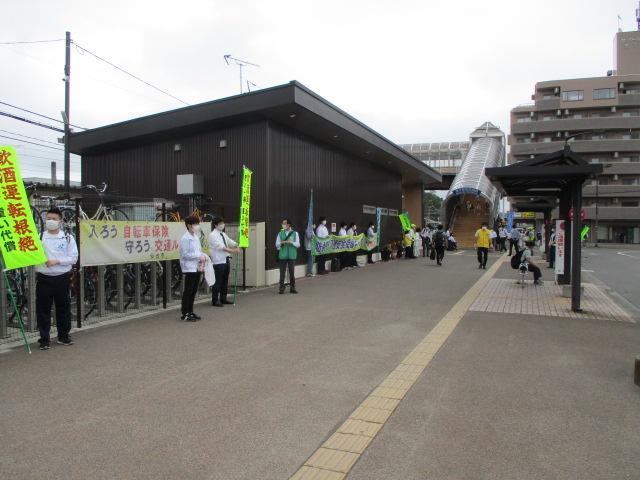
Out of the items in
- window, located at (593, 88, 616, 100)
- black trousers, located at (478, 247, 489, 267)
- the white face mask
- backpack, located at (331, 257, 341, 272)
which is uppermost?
window, located at (593, 88, 616, 100)

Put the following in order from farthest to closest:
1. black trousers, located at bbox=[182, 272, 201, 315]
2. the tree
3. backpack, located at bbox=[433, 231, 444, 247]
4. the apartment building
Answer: the tree → the apartment building → backpack, located at bbox=[433, 231, 444, 247] → black trousers, located at bbox=[182, 272, 201, 315]

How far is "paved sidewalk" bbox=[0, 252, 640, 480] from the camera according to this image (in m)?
3.26

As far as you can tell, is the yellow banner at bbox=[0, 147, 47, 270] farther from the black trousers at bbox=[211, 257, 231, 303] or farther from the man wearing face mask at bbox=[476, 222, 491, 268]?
the man wearing face mask at bbox=[476, 222, 491, 268]

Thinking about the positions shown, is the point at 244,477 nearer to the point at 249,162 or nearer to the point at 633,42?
the point at 249,162

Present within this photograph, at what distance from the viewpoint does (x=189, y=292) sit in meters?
7.92

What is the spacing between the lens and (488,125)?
54719 mm

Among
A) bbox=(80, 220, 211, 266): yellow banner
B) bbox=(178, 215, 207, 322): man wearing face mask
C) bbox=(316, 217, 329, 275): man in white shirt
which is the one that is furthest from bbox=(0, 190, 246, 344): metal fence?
bbox=(316, 217, 329, 275): man in white shirt

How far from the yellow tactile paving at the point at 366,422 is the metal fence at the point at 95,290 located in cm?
477

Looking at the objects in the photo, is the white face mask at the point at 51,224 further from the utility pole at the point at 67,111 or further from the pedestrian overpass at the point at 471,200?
the pedestrian overpass at the point at 471,200

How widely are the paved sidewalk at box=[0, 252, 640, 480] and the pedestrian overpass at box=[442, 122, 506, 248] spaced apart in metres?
28.1

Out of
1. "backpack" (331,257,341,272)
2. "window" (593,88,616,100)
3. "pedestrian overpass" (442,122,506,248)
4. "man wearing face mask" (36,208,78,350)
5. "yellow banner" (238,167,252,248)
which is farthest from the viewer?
"window" (593,88,616,100)

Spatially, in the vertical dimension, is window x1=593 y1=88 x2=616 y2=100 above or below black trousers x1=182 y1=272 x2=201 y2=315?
above

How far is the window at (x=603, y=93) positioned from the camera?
181 ft

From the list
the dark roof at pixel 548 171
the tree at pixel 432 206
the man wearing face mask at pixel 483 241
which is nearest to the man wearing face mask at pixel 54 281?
the dark roof at pixel 548 171
